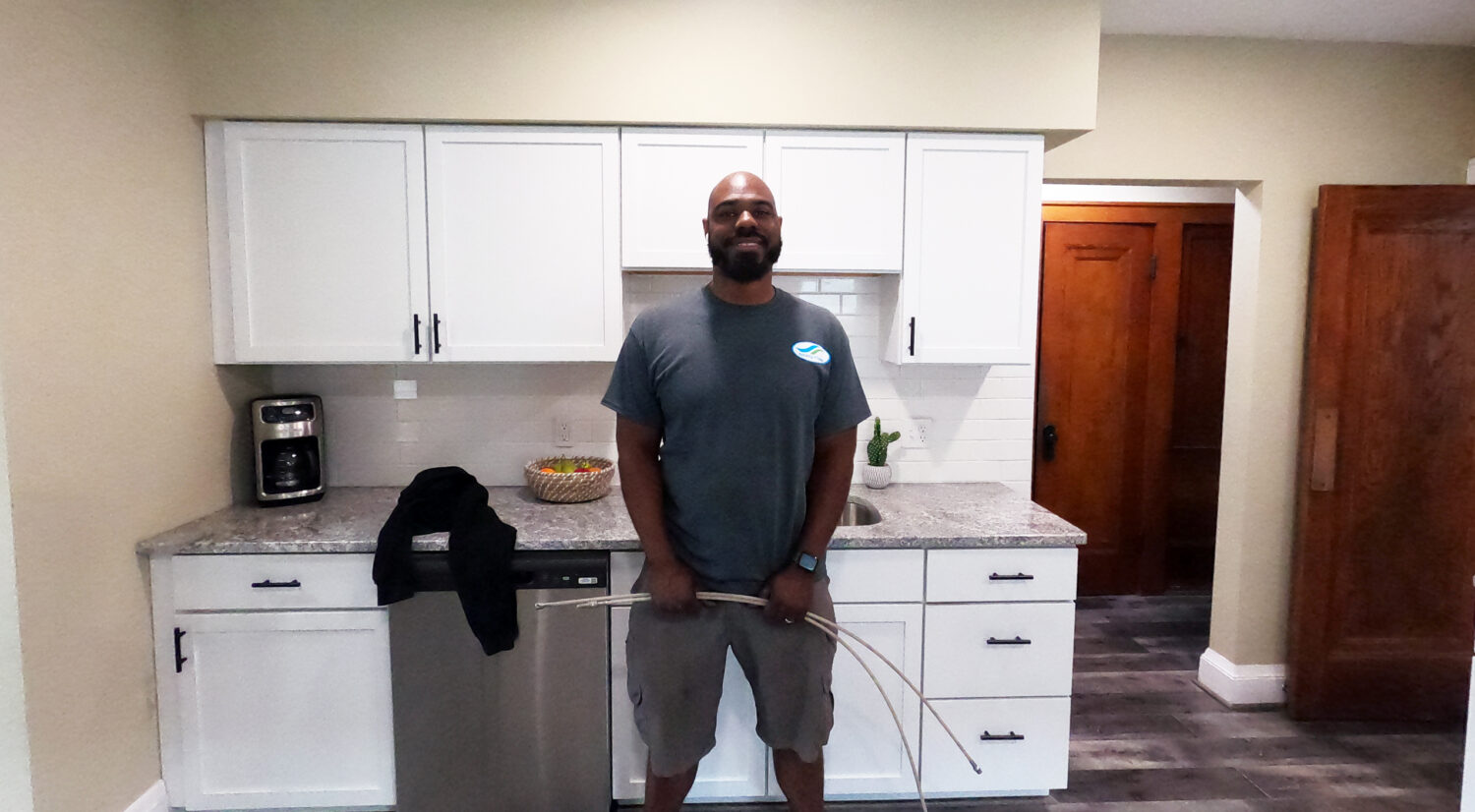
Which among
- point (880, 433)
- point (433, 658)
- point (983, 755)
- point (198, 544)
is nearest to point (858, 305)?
point (880, 433)

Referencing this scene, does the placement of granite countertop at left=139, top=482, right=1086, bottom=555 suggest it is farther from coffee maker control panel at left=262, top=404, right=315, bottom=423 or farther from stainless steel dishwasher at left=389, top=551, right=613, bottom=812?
coffee maker control panel at left=262, top=404, right=315, bottom=423

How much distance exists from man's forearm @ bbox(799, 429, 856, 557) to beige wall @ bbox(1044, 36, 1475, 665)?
5.29ft

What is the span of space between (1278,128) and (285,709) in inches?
150

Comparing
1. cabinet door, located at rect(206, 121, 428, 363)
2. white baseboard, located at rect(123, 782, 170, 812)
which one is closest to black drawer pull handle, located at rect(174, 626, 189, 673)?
white baseboard, located at rect(123, 782, 170, 812)

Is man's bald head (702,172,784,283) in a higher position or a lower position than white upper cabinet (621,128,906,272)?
lower

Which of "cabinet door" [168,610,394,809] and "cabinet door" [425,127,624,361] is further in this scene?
"cabinet door" [425,127,624,361]

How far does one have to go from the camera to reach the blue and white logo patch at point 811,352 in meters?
1.75

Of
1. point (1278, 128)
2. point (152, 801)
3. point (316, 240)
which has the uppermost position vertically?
point (1278, 128)

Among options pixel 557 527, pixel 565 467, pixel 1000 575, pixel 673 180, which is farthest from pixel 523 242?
pixel 1000 575

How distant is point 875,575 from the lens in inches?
85.4

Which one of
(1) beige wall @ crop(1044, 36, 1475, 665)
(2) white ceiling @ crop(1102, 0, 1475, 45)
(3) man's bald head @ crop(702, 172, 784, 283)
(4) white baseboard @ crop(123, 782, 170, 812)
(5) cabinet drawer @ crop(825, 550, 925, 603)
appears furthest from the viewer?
(1) beige wall @ crop(1044, 36, 1475, 665)

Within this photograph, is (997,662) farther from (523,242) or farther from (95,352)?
(95,352)

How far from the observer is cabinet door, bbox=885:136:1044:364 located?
7.93 feet

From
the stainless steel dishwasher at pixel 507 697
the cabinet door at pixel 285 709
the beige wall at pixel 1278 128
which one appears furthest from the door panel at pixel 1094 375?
the cabinet door at pixel 285 709
